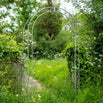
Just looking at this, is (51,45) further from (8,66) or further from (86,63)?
(8,66)

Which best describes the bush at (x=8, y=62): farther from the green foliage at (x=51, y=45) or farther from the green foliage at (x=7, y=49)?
the green foliage at (x=51, y=45)

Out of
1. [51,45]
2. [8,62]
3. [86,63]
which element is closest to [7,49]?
[8,62]

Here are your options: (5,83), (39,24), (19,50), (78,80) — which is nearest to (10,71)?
(5,83)

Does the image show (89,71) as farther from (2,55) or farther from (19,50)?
(2,55)

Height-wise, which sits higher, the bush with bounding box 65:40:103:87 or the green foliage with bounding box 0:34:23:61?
the green foliage with bounding box 0:34:23:61

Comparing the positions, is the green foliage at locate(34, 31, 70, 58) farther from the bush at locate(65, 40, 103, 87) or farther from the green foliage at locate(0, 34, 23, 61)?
the green foliage at locate(0, 34, 23, 61)

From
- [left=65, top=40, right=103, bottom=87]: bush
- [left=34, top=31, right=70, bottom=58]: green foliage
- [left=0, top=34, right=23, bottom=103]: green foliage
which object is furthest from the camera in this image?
[left=34, top=31, right=70, bottom=58]: green foliage

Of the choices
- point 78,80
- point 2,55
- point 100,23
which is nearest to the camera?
point 100,23

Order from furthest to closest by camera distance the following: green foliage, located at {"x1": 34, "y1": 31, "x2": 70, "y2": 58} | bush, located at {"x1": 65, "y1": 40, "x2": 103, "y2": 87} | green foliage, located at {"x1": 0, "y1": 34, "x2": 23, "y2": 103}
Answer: green foliage, located at {"x1": 34, "y1": 31, "x2": 70, "y2": 58} < bush, located at {"x1": 65, "y1": 40, "x2": 103, "y2": 87} < green foliage, located at {"x1": 0, "y1": 34, "x2": 23, "y2": 103}

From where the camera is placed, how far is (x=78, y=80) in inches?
126

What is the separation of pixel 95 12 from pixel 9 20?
959cm

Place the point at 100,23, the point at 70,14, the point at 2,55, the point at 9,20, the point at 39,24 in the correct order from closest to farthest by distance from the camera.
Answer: the point at 100,23 < the point at 2,55 < the point at 70,14 < the point at 39,24 < the point at 9,20

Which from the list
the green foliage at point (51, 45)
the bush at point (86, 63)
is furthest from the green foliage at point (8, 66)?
the green foliage at point (51, 45)

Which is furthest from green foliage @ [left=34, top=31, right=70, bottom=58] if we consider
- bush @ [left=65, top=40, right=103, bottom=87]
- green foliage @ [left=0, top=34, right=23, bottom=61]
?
green foliage @ [left=0, top=34, right=23, bottom=61]
